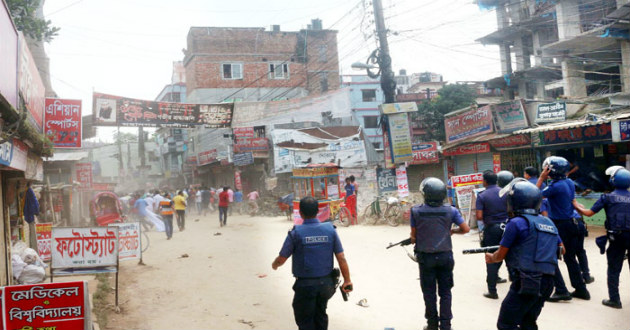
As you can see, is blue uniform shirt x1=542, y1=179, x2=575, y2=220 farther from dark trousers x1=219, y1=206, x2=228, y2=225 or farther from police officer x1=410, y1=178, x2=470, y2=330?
dark trousers x1=219, y1=206, x2=228, y2=225

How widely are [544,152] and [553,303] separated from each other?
9683 mm

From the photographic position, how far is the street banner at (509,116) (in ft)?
53.6

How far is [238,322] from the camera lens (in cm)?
627

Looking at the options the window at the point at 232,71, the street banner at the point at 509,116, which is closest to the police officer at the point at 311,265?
the street banner at the point at 509,116

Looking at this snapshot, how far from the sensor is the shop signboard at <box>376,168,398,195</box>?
18.4 metres

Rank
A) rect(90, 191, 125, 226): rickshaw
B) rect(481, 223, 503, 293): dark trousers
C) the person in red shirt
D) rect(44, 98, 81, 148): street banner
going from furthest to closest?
the person in red shirt < rect(90, 191, 125, 226): rickshaw < rect(44, 98, 81, 148): street banner < rect(481, 223, 503, 293): dark trousers

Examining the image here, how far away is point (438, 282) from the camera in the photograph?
5117 millimetres

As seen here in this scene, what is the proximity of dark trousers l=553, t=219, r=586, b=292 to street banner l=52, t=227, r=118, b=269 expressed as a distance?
6.61 meters

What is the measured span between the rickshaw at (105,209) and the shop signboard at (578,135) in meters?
14.7

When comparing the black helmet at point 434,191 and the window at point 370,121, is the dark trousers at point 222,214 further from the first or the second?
the window at point 370,121

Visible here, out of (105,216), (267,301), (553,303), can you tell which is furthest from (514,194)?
(105,216)

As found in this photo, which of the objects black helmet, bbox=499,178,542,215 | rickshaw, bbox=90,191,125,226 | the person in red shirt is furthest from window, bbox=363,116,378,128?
black helmet, bbox=499,178,542,215

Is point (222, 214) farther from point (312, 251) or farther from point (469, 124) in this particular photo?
point (312, 251)

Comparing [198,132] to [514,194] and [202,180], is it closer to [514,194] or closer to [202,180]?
[202,180]
